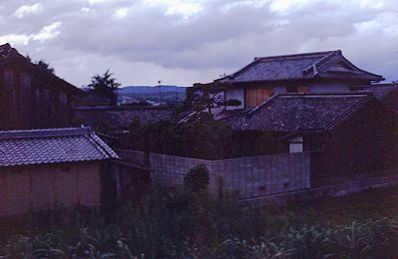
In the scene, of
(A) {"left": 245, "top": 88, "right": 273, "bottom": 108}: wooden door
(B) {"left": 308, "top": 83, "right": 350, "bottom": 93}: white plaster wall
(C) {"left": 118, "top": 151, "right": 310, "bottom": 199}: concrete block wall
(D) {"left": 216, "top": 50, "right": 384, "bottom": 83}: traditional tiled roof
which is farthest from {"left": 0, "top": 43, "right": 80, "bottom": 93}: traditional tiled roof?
(B) {"left": 308, "top": 83, "right": 350, "bottom": 93}: white plaster wall

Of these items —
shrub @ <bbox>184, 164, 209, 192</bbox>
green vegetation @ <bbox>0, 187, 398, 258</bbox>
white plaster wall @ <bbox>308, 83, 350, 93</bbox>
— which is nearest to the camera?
green vegetation @ <bbox>0, 187, 398, 258</bbox>

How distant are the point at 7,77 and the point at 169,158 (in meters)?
6.56

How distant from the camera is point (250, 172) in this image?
55.7 ft

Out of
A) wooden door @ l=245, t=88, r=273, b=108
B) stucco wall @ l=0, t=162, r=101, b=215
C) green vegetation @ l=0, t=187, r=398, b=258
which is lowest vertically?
stucco wall @ l=0, t=162, r=101, b=215

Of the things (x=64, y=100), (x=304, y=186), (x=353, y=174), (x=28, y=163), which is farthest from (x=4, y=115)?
(x=353, y=174)

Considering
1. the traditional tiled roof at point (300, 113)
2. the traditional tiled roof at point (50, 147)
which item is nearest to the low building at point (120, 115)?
the traditional tiled roof at point (300, 113)

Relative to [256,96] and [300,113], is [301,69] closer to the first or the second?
[256,96]

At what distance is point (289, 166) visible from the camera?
18.1m

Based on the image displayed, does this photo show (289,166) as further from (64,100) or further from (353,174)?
→ (64,100)

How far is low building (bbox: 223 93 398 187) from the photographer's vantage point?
19484mm

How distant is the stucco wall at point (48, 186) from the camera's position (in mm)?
14922

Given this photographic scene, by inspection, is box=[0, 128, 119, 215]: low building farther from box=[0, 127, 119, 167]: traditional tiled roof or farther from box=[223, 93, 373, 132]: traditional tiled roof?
box=[223, 93, 373, 132]: traditional tiled roof

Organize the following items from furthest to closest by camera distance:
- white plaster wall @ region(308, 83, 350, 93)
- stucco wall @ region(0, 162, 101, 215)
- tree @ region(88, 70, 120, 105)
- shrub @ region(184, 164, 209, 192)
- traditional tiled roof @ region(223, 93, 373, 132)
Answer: tree @ region(88, 70, 120, 105), white plaster wall @ region(308, 83, 350, 93), traditional tiled roof @ region(223, 93, 373, 132), shrub @ region(184, 164, 209, 192), stucco wall @ region(0, 162, 101, 215)

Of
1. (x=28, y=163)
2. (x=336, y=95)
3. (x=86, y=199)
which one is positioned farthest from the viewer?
(x=336, y=95)
